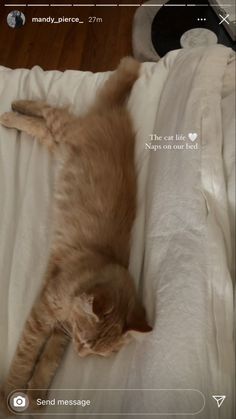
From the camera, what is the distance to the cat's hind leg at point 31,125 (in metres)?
1.18

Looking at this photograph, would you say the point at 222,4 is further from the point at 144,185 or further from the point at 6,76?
the point at 6,76

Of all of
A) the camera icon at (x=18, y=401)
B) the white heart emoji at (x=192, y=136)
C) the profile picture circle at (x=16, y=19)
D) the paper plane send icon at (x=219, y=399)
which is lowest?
the camera icon at (x=18, y=401)

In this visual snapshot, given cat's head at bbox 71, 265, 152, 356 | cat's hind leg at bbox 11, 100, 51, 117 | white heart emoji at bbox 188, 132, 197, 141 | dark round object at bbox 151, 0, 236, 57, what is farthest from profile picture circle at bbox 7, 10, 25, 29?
cat's head at bbox 71, 265, 152, 356

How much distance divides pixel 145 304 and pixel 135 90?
2.02 ft

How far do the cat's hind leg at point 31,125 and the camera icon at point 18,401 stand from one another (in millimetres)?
655

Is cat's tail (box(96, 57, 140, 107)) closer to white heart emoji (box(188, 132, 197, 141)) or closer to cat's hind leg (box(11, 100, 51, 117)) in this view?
cat's hind leg (box(11, 100, 51, 117))

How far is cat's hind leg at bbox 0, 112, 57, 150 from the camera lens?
3.88 ft

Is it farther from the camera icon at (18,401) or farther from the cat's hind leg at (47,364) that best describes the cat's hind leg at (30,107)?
the camera icon at (18,401)

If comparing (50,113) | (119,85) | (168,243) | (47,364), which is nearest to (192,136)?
(168,243)

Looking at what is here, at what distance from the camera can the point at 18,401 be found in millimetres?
872

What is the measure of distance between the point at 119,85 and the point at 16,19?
1.13 ft

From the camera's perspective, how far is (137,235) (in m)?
1.01

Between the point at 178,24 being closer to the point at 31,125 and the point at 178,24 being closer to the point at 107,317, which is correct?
the point at 31,125

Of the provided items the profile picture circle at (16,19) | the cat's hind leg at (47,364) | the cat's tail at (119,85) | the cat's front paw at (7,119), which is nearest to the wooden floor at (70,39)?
the profile picture circle at (16,19)
